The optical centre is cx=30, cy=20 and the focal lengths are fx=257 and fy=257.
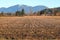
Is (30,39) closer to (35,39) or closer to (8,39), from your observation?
(35,39)

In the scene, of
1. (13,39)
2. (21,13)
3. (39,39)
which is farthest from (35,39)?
(21,13)

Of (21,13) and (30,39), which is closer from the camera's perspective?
(30,39)

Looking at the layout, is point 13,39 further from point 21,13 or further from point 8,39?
point 21,13

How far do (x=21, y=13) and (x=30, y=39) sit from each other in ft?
271

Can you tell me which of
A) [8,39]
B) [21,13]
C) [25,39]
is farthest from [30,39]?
[21,13]

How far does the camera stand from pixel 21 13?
9344cm

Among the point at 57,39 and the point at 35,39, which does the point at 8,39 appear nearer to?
the point at 35,39

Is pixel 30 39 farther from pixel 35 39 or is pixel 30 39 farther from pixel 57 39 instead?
pixel 57 39

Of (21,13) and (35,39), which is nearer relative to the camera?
(35,39)

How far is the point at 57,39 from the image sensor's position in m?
11.5

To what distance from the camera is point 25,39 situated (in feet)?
36.7

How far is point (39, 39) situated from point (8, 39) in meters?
1.36

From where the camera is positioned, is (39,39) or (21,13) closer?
(39,39)

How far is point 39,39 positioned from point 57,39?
32.4 inches
